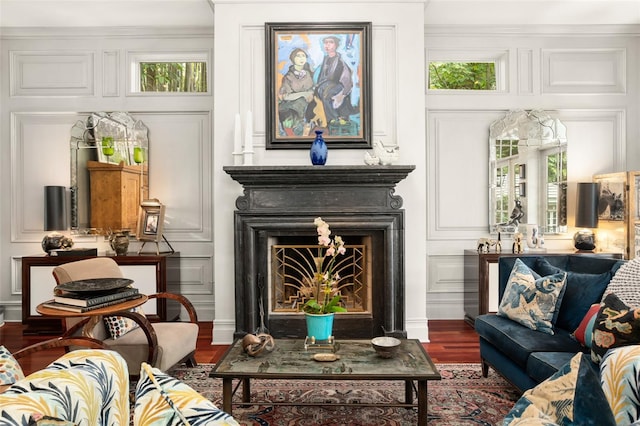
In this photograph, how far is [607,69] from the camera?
15.7 feet

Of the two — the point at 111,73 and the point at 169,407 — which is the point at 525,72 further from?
the point at 169,407

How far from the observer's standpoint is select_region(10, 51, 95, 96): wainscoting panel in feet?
15.6

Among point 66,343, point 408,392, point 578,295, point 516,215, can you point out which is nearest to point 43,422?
point 66,343

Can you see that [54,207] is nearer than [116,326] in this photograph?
No

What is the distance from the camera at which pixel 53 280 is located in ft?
14.1

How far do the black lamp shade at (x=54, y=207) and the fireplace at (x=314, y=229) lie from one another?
2.13 m

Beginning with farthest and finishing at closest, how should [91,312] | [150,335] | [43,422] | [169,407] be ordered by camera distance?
[150,335]
[91,312]
[169,407]
[43,422]

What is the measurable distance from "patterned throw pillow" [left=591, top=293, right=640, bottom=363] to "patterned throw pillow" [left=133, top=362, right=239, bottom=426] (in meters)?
1.79

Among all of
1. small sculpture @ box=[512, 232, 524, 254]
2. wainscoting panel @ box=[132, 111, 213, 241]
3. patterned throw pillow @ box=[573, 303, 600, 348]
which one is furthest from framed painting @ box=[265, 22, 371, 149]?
patterned throw pillow @ box=[573, 303, 600, 348]

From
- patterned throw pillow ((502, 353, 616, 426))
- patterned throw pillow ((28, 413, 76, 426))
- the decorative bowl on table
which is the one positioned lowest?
the decorative bowl on table

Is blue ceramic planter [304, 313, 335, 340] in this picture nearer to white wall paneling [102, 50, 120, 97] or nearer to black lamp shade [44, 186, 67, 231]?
black lamp shade [44, 186, 67, 231]

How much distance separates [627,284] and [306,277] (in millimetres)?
2494

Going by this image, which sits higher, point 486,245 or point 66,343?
point 486,245

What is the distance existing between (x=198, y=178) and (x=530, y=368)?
12.0ft
